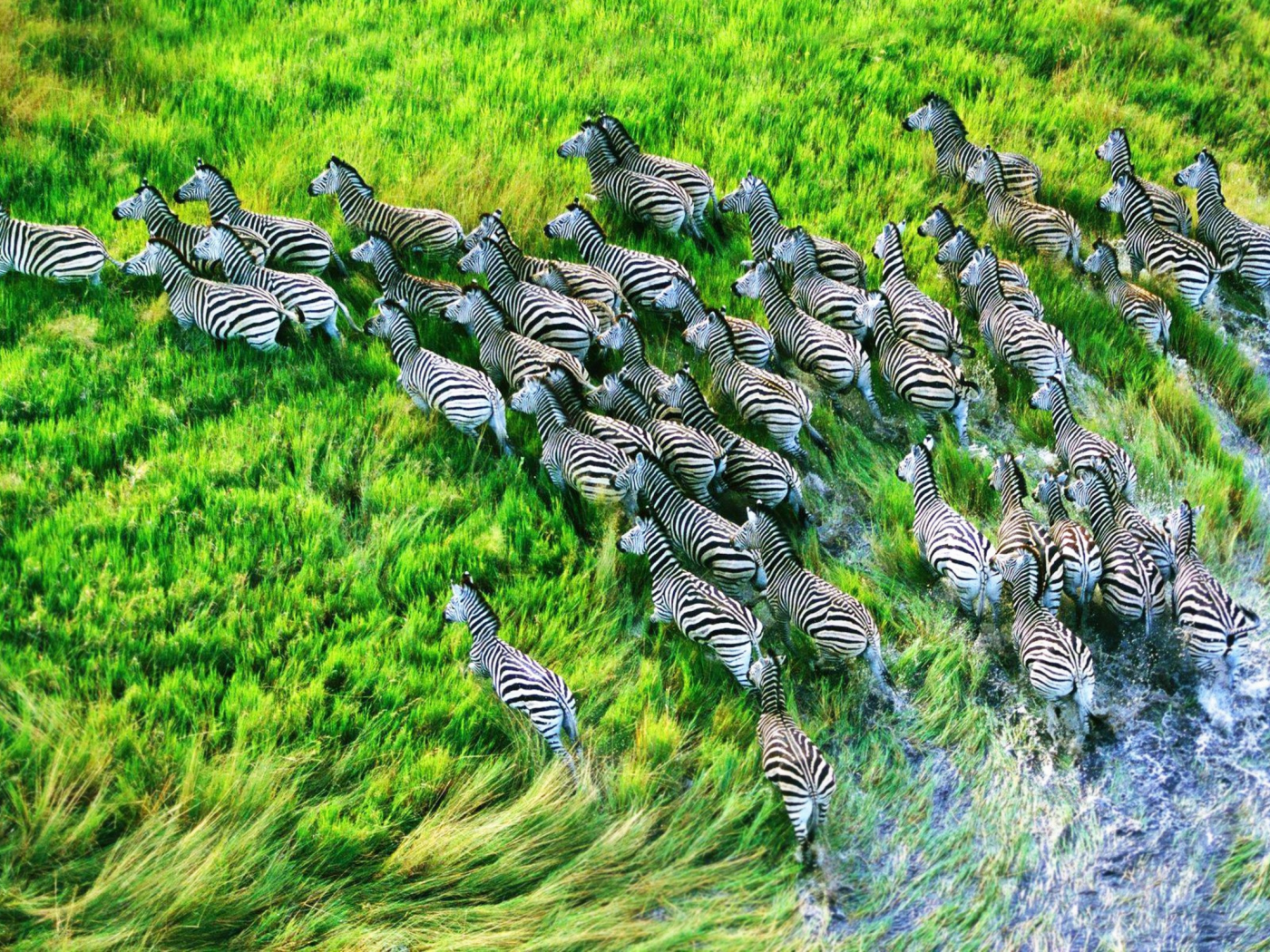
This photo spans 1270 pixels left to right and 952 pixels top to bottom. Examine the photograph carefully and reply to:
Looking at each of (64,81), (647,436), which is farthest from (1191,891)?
(64,81)

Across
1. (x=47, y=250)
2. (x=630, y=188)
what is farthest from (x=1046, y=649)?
(x=47, y=250)

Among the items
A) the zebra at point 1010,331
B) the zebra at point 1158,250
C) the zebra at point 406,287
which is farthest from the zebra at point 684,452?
the zebra at point 1158,250

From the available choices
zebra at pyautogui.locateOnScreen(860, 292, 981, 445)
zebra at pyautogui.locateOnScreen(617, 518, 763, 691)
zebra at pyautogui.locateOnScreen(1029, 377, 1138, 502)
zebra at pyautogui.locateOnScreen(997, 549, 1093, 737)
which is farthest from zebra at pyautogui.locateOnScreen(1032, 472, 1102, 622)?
zebra at pyautogui.locateOnScreen(617, 518, 763, 691)

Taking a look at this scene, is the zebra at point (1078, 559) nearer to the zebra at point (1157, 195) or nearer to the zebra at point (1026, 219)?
the zebra at point (1026, 219)

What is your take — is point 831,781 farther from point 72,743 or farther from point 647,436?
point 72,743

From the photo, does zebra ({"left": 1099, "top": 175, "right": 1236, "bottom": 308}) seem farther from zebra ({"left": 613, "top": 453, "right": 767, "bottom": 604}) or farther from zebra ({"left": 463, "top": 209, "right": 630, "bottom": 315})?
zebra ({"left": 613, "top": 453, "right": 767, "bottom": 604})

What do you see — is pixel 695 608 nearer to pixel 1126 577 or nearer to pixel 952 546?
pixel 952 546
